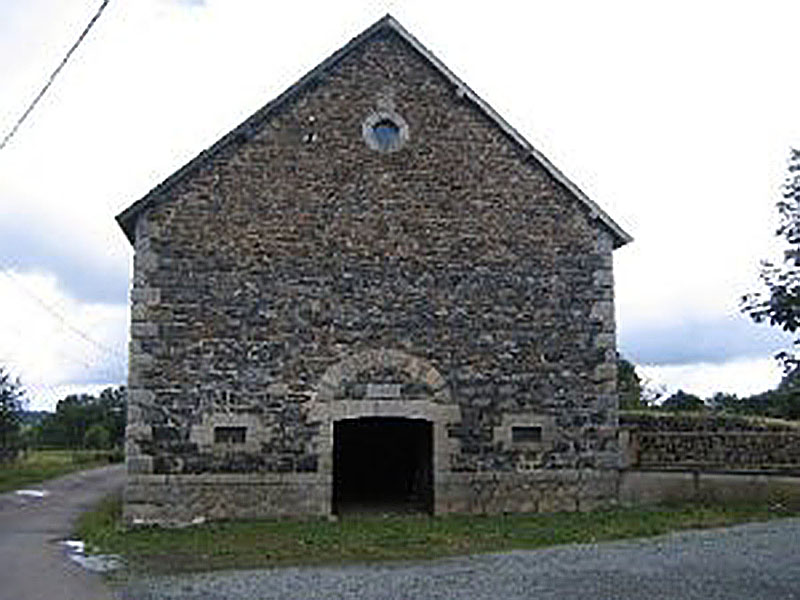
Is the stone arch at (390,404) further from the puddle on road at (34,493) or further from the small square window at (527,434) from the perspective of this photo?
the puddle on road at (34,493)

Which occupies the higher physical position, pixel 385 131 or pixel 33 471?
pixel 385 131

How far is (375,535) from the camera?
14.3 m

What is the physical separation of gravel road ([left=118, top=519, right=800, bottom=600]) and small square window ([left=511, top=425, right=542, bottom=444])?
4.40 m

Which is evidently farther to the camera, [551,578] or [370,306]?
[370,306]

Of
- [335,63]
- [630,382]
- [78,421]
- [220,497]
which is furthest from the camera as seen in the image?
[78,421]

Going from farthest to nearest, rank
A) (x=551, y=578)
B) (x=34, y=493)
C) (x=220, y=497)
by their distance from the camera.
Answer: (x=34, y=493) → (x=220, y=497) → (x=551, y=578)

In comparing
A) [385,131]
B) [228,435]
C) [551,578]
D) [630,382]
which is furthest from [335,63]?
[630,382]

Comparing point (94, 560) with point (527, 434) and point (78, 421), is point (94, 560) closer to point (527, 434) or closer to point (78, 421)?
point (527, 434)

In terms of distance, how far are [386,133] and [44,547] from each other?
850cm

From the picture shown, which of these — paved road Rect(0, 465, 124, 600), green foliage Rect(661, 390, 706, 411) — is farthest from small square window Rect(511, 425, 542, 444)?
green foliage Rect(661, 390, 706, 411)

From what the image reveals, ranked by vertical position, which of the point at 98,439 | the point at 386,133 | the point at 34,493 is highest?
the point at 386,133

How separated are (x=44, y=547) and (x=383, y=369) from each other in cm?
574

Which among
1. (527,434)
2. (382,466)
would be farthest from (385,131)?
(382,466)

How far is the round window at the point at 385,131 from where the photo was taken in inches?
686
